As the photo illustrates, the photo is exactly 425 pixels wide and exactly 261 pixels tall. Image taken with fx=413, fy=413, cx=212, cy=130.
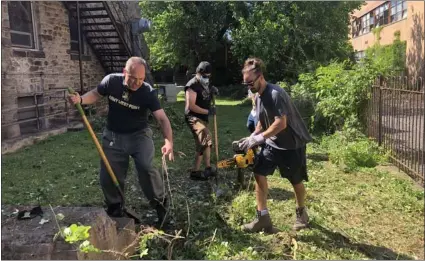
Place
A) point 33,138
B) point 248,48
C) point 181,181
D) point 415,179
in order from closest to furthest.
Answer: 1. point 415,179
2. point 181,181
3. point 33,138
4. point 248,48

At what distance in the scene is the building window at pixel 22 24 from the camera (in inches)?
440

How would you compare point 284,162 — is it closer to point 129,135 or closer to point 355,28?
point 129,135

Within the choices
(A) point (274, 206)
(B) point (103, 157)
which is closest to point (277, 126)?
(A) point (274, 206)

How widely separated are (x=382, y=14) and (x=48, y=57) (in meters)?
28.0

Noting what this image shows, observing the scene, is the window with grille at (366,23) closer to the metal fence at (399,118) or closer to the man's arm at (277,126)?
the metal fence at (399,118)

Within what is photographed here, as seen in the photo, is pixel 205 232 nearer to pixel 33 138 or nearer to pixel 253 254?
pixel 253 254

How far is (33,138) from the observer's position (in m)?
10.2

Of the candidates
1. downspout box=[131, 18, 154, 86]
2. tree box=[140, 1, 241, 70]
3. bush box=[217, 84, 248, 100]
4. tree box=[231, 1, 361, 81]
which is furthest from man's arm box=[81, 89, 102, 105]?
tree box=[140, 1, 241, 70]

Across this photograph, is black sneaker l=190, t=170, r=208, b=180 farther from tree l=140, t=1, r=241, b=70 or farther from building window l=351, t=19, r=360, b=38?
building window l=351, t=19, r=360, b=38

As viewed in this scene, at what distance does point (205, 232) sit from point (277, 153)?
1161 mm

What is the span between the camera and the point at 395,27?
2858cm

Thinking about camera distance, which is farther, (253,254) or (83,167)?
(83,167)

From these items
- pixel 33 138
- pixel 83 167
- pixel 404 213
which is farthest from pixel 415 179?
pixel 33 138

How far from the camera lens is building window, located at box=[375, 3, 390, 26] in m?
31.2
